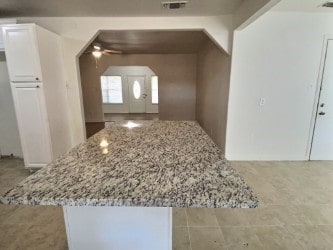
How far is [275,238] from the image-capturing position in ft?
5.95

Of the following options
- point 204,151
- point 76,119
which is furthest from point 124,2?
point 204,151

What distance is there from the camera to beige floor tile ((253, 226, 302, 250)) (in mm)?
1726

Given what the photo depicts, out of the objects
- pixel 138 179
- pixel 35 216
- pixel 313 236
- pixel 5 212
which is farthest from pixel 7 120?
pixel 313 236

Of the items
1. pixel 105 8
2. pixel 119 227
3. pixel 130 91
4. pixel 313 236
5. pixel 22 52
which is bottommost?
pixel 313 236

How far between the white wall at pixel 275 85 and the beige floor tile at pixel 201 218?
156cm

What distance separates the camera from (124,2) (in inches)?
102

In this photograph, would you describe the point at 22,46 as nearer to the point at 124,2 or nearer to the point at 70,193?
the point at 124,2

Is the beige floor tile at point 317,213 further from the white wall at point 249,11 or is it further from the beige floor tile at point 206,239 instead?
the white wall at point 249,11

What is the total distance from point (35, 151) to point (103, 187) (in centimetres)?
273

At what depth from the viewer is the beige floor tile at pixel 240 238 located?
173 cm

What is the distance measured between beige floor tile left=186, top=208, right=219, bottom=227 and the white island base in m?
0.97

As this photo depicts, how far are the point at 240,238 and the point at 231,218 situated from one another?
28 centimetres

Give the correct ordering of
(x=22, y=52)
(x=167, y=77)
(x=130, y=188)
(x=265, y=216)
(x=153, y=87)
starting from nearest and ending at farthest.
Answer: (x=130, y=188), (x=265, y=216), (x=22, y=52), (x=167, y=77), (x=153, y=87)

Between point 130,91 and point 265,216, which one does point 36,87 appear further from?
point 130,91
